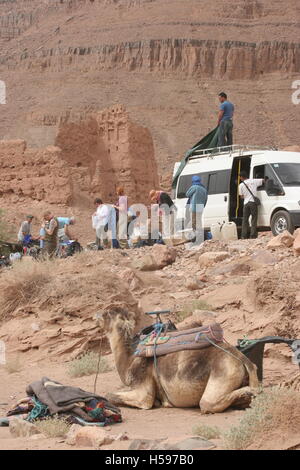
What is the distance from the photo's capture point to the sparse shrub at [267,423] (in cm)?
659

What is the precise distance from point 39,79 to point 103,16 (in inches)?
649

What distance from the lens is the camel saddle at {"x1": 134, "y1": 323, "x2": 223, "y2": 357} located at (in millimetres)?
8836

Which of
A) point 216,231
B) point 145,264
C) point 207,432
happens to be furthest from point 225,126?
point 207,432

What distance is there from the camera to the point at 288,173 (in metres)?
18.4

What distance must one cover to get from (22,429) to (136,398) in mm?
1635

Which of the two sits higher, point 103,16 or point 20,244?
point 103,16

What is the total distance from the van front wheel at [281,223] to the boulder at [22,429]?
10525 mm

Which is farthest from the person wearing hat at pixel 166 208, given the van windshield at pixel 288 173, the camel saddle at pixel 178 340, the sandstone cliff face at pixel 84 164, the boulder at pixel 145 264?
the sandstone cliff face at pixel 84 164

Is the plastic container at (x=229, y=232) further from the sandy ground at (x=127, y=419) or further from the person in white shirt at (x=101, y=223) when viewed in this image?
the sandy ground at (x=127, y=419)

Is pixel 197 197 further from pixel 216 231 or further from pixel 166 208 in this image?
pixel 166 208

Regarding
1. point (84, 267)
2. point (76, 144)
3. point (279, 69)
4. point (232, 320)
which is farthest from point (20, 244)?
point (279, 69)

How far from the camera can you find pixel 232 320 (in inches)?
475
